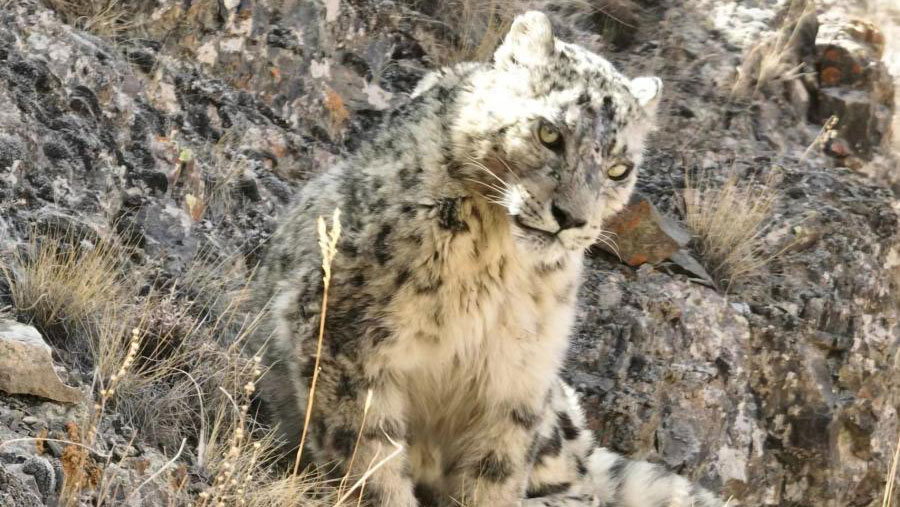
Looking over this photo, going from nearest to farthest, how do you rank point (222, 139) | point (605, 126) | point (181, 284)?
point (605, 126) < point (181, 284) < point (222, 139)

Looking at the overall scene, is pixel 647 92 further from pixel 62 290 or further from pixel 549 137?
pixel 62 290

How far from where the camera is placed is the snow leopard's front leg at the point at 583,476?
16.9ft

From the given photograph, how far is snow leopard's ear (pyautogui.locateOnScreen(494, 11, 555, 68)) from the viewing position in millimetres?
4543

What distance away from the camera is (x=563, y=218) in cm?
407

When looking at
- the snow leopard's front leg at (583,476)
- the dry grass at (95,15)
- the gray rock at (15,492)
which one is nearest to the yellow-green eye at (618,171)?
the snow leopard's front leg at (583,476)

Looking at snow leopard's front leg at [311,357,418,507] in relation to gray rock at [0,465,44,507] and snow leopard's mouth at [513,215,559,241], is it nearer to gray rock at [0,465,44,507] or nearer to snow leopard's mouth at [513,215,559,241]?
snow leopard's mouth at [513,215,559,241]

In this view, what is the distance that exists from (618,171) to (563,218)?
477 millimetres

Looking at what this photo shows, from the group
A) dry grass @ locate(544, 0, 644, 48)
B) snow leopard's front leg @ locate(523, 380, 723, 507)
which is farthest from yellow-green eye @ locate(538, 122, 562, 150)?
dry grass @ locate(544, 0, 644, 48)

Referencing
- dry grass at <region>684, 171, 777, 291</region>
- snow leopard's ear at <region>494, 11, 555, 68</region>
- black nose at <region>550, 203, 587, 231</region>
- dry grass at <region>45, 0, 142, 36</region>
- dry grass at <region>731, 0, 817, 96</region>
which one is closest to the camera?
black nose at <region>550, 203, 587, 231</region>

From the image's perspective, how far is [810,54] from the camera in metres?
8.96

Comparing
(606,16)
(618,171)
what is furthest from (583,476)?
(606,16)

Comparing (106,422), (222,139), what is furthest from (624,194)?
(222,139)

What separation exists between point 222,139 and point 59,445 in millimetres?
3140

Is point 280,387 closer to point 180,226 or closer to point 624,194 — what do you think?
point 180,226
